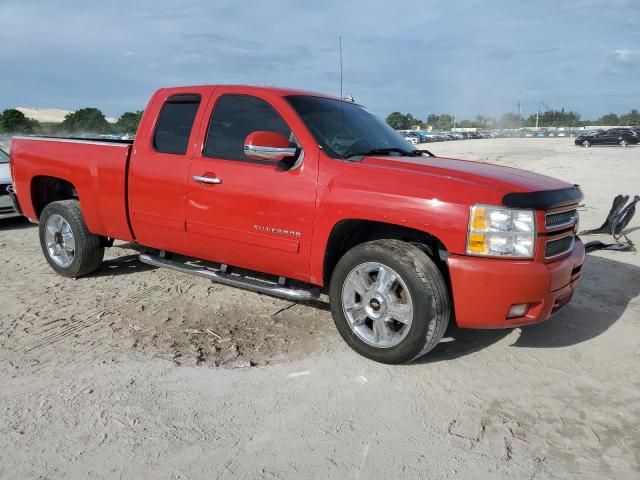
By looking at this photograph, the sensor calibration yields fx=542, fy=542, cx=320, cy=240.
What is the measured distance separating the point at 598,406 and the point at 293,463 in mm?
1869

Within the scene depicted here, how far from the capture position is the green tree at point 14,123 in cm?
3775

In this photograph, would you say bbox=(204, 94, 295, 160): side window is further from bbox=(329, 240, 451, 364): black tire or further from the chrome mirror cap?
bbox=(329, 240, 451, 364): black tire

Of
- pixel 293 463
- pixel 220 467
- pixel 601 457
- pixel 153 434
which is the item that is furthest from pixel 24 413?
pixel 601 457

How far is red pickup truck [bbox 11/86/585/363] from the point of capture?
3.34 meters

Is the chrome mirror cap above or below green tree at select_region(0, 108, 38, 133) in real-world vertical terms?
below

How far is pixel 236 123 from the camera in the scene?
439 cm

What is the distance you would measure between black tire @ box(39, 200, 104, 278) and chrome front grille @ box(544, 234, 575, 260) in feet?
13.8

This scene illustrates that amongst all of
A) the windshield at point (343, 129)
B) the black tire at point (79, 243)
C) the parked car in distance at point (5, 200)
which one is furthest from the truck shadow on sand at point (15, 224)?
the windshield at point (343, 129)

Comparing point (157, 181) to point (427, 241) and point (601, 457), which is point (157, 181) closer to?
point (427, 241)

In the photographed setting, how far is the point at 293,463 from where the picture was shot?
266cm

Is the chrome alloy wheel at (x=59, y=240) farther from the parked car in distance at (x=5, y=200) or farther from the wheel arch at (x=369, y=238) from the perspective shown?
the parked car in distance at (x=5, y=200)

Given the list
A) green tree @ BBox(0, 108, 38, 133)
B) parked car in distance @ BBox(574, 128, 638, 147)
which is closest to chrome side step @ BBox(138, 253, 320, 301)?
green tree @ BBox(0, 108, 38, 133)

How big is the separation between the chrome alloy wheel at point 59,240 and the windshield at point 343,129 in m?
2.93

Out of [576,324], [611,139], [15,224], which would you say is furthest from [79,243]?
[611,139]
